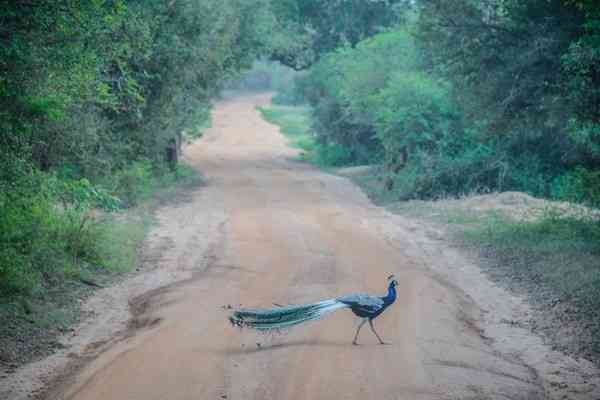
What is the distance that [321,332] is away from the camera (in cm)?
872

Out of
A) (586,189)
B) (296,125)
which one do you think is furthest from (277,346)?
(296,125)

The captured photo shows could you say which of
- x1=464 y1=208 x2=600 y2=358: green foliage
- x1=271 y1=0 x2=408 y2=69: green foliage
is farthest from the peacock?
x1=271 y1=0 x2=408 y2=69: green foliage

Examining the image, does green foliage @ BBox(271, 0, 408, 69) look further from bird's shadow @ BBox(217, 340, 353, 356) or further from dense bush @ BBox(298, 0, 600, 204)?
bird's shadow @ BBox(217, 340, 353, 356)

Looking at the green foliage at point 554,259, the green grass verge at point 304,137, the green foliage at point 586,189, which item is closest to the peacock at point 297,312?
the green foliage at point 554,259

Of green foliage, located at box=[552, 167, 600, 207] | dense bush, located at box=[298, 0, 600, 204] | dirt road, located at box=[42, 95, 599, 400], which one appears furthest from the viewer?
dense bush, located at box=[298, 0, 600, 204]

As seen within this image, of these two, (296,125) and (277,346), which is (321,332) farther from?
(296,125)

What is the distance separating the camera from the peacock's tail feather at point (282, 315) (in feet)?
24.7

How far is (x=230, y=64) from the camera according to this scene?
27.1 metres

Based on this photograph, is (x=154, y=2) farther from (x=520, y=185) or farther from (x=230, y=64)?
(x=520, y=185)

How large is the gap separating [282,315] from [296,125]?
48253 millimetres

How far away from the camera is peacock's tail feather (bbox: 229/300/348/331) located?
7543mm

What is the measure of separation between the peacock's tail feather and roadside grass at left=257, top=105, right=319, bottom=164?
90.8ft

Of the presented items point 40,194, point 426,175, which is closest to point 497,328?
point 40,194

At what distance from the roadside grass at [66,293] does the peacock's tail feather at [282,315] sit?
8.24ft
